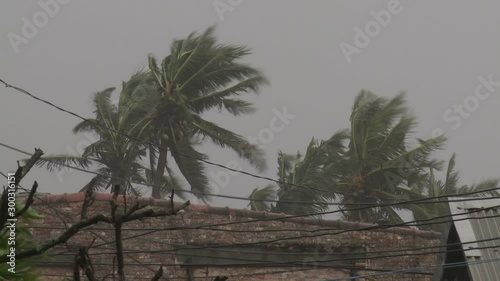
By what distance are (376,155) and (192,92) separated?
6.28m

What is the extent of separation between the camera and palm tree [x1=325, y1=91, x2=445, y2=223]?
27.0 metres

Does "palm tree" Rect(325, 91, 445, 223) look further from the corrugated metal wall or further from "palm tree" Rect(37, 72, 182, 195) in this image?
the corrugated metal wall

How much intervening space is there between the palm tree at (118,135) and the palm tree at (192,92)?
1.32ft

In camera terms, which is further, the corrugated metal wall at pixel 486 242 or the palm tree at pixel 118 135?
Answer: the palm tree at pixel 118 135

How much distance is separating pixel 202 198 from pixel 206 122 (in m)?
2.82

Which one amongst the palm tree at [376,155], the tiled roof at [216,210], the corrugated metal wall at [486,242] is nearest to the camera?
the corrugated metal wall at [486,242]

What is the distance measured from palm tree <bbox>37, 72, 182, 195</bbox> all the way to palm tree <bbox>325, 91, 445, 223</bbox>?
5829mm

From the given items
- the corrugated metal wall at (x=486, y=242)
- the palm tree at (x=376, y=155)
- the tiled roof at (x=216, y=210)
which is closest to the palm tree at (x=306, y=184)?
the palm tree at (x=376, y=155)

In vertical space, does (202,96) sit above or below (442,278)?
above

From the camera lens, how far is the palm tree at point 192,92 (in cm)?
2741

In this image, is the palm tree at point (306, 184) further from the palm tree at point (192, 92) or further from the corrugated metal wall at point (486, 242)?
the corrugated metal wall at point (486, 242)

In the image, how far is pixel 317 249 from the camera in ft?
49.8

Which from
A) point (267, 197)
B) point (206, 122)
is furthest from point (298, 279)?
point (267, 197)

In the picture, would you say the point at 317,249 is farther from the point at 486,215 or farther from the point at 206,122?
the point at 206,122
